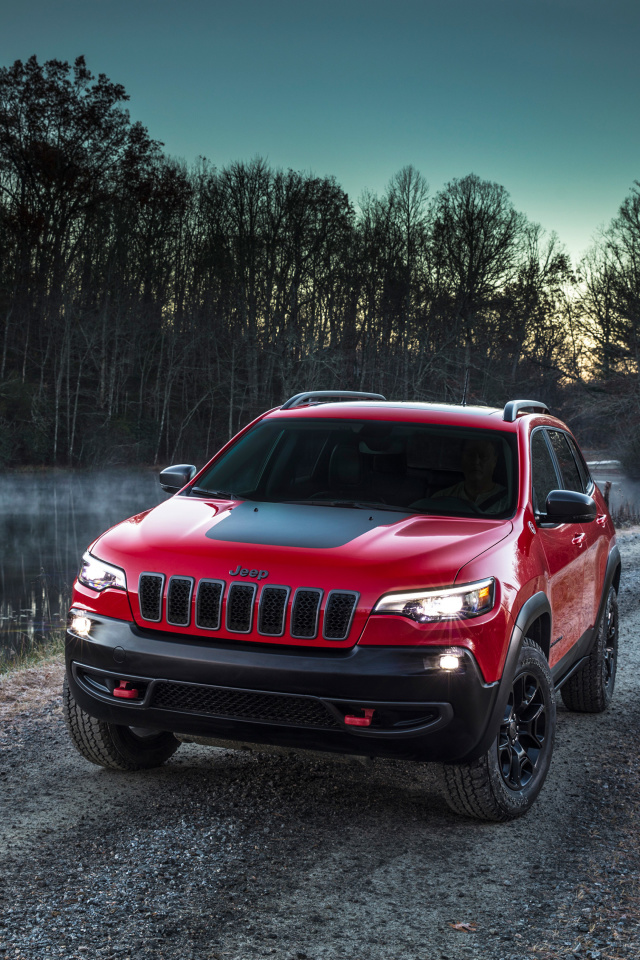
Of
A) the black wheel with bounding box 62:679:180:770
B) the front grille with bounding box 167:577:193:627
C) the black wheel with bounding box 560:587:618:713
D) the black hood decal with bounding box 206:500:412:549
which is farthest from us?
the black wheel with bounding box 560:587:618:713

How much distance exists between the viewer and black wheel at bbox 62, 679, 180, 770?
465 centimetres

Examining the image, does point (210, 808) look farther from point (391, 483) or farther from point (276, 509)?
point (391, 483)

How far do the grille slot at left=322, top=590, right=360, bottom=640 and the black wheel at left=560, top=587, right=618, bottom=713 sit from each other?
3.07 metres

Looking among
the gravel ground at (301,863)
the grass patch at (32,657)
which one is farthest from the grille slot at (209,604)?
the grass patch at (32,657)

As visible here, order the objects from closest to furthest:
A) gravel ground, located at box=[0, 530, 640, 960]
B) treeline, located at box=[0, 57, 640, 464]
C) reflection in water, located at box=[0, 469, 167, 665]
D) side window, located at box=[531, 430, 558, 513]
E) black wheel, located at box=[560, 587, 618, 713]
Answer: gravel ground, located at box=[0, 530, 640, 960], side window, located at box=[531, 430, 558, 513], black wheel, located at box=[560, 587, 618, 713], reflection in water, located at box=[0, 469, 167, 665], treeline, located at box=[0, 57, 640, 464]

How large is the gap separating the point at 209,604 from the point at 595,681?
360 centimetres

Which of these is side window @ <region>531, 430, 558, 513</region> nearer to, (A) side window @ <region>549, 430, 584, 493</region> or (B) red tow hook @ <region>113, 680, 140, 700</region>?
(A) side window @ <region>549, 430, 584, 493</region>

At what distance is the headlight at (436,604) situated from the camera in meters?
3.79

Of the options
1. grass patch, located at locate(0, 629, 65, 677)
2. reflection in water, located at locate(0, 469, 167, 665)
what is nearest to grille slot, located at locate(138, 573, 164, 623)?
grass patch, located at locate(0, 629, 65, 677)

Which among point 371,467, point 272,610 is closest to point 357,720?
point 272,610

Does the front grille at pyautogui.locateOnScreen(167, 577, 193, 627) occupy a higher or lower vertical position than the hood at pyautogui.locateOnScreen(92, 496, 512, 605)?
lower

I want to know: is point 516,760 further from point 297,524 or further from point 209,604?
point 209,604

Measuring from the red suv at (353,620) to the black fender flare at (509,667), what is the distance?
1cm

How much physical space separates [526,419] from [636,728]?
7.74 ft
